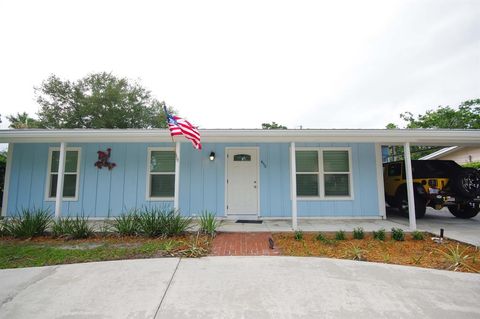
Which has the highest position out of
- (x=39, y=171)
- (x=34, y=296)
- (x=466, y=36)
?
(x=466, y=36)

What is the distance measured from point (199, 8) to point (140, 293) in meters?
8.79

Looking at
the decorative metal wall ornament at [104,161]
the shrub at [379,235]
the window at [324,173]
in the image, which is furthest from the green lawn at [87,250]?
the window at [324,173]

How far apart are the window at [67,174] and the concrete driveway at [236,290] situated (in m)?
4.29

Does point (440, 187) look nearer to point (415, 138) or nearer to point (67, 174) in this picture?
point (415, 138)

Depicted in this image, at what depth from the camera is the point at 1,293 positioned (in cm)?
267

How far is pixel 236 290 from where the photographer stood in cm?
275

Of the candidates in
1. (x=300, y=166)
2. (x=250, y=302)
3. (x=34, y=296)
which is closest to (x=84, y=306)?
(x=34, y=296)

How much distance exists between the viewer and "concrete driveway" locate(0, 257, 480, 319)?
7.57ft

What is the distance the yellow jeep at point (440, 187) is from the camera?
20.7 ft

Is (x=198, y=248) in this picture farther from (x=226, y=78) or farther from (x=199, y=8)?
(x=226, y=78)

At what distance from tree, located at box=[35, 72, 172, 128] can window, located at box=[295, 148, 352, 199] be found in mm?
16560

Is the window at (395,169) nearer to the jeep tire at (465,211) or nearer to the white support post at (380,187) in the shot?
the white support post at (380,187)

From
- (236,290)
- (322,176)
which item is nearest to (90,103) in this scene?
(322,176)

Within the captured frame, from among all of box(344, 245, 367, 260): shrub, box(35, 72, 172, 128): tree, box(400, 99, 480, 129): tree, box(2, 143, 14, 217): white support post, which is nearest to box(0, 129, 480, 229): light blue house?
box(2, 143, 14, 217): white support post
